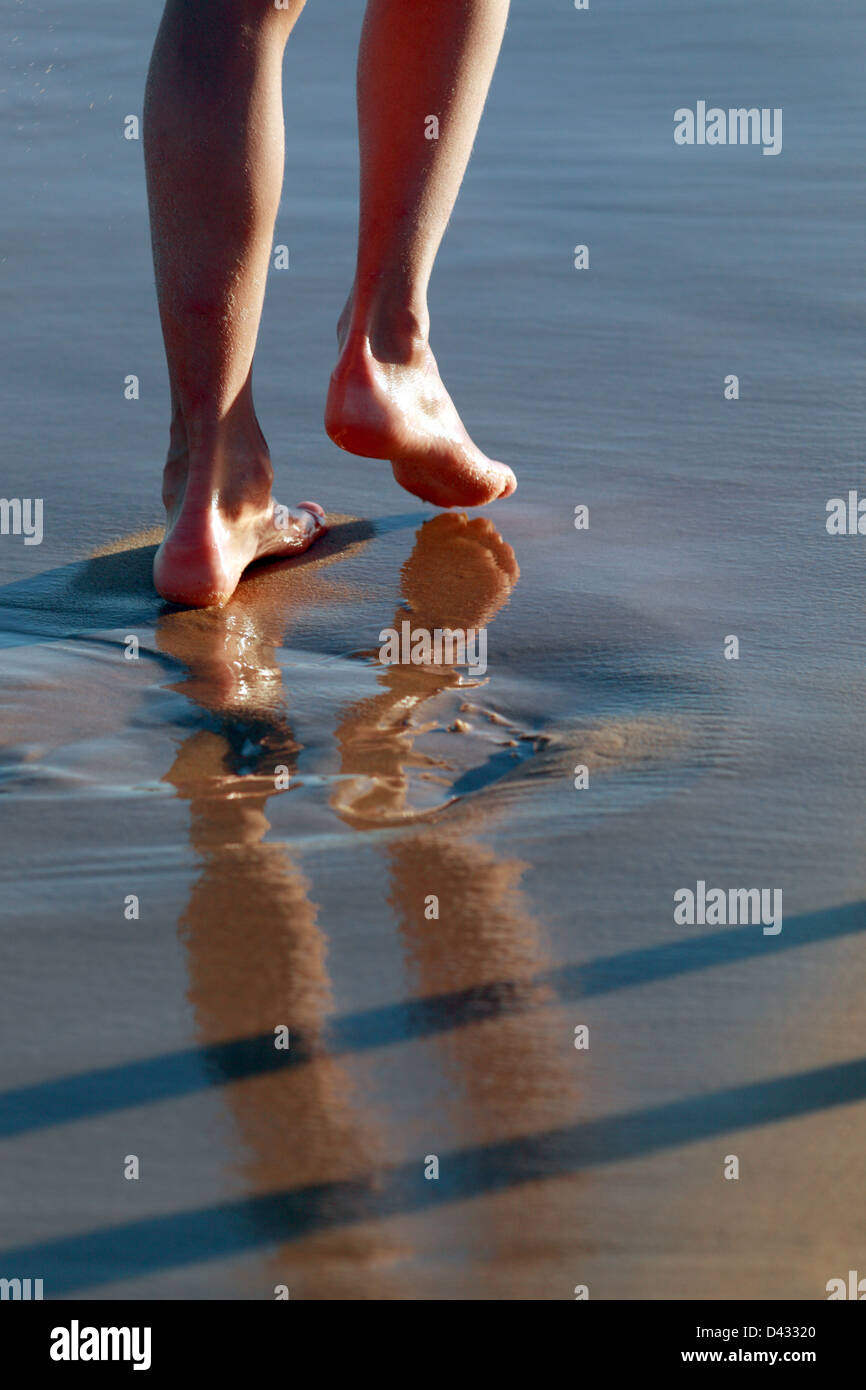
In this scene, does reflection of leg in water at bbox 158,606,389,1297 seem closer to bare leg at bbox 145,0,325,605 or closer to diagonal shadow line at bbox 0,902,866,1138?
diagonal shadow line at bbox 0,902,866,1138

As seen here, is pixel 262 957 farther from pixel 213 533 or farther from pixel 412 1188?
pixel 213 533

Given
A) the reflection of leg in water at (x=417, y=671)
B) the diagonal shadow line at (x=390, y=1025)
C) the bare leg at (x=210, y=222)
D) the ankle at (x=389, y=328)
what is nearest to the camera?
the diagonal shadow line at (x=390, y=1025)

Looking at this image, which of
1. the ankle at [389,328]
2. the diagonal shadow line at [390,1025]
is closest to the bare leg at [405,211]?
the ankle at [389,328]

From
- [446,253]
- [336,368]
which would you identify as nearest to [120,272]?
[446,253]

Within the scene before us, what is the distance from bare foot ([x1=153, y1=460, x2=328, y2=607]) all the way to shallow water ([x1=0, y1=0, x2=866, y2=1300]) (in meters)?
0.04

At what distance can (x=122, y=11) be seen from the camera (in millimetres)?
5000

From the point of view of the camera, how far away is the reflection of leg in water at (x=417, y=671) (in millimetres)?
1652

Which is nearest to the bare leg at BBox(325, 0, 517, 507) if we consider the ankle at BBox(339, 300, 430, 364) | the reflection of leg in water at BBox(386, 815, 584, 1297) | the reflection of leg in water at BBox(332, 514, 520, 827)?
the ankle at BBox(339, 300, 430, 364)

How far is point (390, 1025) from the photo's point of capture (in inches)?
51.3

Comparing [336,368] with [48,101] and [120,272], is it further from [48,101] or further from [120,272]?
[48,101]

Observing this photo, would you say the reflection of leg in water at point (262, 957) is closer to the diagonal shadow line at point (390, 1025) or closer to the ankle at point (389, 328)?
the diagonal shadow line at point (390, 1025)

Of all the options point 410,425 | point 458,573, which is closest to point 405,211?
point 410,425

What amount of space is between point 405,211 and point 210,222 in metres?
0.34

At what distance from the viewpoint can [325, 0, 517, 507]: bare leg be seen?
2.21 metres
